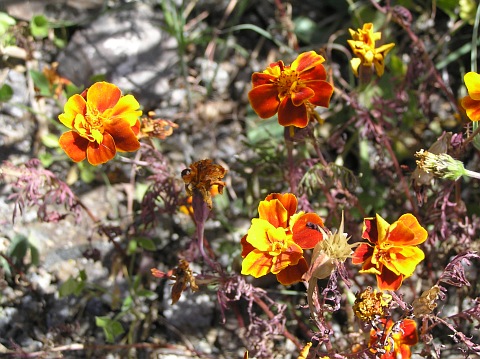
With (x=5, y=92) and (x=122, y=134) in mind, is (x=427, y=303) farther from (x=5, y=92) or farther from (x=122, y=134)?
(x=5, y=92)

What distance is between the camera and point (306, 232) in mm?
1927

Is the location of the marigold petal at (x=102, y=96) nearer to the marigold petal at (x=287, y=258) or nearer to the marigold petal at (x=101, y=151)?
the marigold petal at (x=101, y=151)

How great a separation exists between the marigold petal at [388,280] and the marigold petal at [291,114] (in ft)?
1.71

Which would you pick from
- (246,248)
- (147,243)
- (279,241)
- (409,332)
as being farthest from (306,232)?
(147,243)

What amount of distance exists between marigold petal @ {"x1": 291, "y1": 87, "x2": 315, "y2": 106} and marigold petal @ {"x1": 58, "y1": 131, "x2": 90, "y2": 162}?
681mm

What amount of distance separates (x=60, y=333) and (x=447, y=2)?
2.33 m

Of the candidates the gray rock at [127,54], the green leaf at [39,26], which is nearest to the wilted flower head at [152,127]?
the gray rock at [127,54]

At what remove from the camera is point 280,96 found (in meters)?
2.06

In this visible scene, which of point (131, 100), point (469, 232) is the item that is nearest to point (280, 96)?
point (131, 100)

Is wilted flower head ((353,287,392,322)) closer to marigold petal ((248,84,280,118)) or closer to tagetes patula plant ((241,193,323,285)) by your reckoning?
tagetes patula plant ((241,193,323,285))

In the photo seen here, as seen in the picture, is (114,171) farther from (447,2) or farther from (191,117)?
(447,2)

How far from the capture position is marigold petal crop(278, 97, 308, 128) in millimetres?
2020

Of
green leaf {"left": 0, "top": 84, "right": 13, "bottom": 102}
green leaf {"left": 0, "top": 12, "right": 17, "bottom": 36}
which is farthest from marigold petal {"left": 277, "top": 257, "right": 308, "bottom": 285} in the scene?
green leaf {"left": 0, "top": 12, "right": 17, "bottom": 36}

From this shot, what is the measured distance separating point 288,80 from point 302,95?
7 cm
